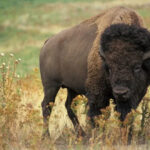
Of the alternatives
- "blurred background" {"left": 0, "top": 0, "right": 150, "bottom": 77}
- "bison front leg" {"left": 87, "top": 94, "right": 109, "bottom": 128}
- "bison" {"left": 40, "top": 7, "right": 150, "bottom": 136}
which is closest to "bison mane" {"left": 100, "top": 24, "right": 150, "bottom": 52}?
"bison" {"left": 40, "top": 7, "right": 150, "bottom": 136}

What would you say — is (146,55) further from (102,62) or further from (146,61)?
(102,62)

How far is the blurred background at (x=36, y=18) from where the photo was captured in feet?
103

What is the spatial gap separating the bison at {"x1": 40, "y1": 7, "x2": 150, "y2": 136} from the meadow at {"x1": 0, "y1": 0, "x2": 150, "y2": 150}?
263 mm

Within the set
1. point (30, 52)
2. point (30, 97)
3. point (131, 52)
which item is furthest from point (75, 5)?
point (131, 52)

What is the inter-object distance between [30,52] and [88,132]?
20.3 metres

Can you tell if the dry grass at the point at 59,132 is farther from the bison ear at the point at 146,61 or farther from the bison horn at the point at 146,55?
the bison horn at the point at 146,55

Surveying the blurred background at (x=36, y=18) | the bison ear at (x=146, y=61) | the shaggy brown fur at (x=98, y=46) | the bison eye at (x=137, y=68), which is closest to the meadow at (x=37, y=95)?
the blurred background at (x=36, y=18)

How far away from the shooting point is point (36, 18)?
42.6 m

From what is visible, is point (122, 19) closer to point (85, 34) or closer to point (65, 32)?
point (85, 34)

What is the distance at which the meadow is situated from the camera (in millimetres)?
6250

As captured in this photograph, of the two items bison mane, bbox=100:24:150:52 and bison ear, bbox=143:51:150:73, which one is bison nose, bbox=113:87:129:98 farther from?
bison mane, bbox=100:24:150:52

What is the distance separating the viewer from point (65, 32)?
859 centimetres

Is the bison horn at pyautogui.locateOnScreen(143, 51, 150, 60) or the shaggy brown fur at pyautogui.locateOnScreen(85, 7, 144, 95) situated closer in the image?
the bison horn at pyautogui.locateOnScreen(143, 51, 150, 60)

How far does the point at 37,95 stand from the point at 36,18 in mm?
32619
